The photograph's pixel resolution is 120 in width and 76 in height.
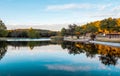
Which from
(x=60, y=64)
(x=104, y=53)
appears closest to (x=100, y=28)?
(x=104, y=53)

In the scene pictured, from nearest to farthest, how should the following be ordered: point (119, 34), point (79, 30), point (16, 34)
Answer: point (119, 34)
point (79, 30)
point (16, 34)

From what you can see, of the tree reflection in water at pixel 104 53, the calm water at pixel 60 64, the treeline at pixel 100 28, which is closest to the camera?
the calm water at pixel 60 64

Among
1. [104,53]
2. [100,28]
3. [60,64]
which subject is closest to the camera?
[60,64]

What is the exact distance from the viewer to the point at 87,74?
14984mm

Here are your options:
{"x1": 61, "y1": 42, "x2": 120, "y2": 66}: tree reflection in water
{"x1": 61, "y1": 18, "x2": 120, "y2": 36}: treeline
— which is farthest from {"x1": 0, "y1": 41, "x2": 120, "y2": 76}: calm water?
{"x1": 61, "y1": 18, "x2": 120, "y2": 36}: treeline

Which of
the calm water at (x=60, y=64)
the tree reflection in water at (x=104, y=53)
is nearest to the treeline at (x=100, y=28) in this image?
the tree reflection in water at (x=104, y=53)

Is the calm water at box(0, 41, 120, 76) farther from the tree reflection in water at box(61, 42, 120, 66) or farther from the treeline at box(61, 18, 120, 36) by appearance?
the treeline at box(61, 18, 120, 36)

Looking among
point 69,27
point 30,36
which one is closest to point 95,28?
point 69,27

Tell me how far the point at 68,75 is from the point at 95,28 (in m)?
87.0

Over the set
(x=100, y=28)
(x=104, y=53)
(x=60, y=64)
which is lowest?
(x=104, y=53)

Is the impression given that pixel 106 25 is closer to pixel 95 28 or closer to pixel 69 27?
pixel 95 28

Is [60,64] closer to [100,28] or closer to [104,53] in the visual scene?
[104,53]

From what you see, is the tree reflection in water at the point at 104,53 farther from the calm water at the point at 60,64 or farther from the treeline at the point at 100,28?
the treeline at the point at 100,28

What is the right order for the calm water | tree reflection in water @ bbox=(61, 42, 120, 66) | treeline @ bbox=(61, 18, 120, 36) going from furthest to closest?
treeline @ bbox=(61, 18, 120, 36), tree reflection in water @ bbox=(61, 42, 120, 66), the calm water
